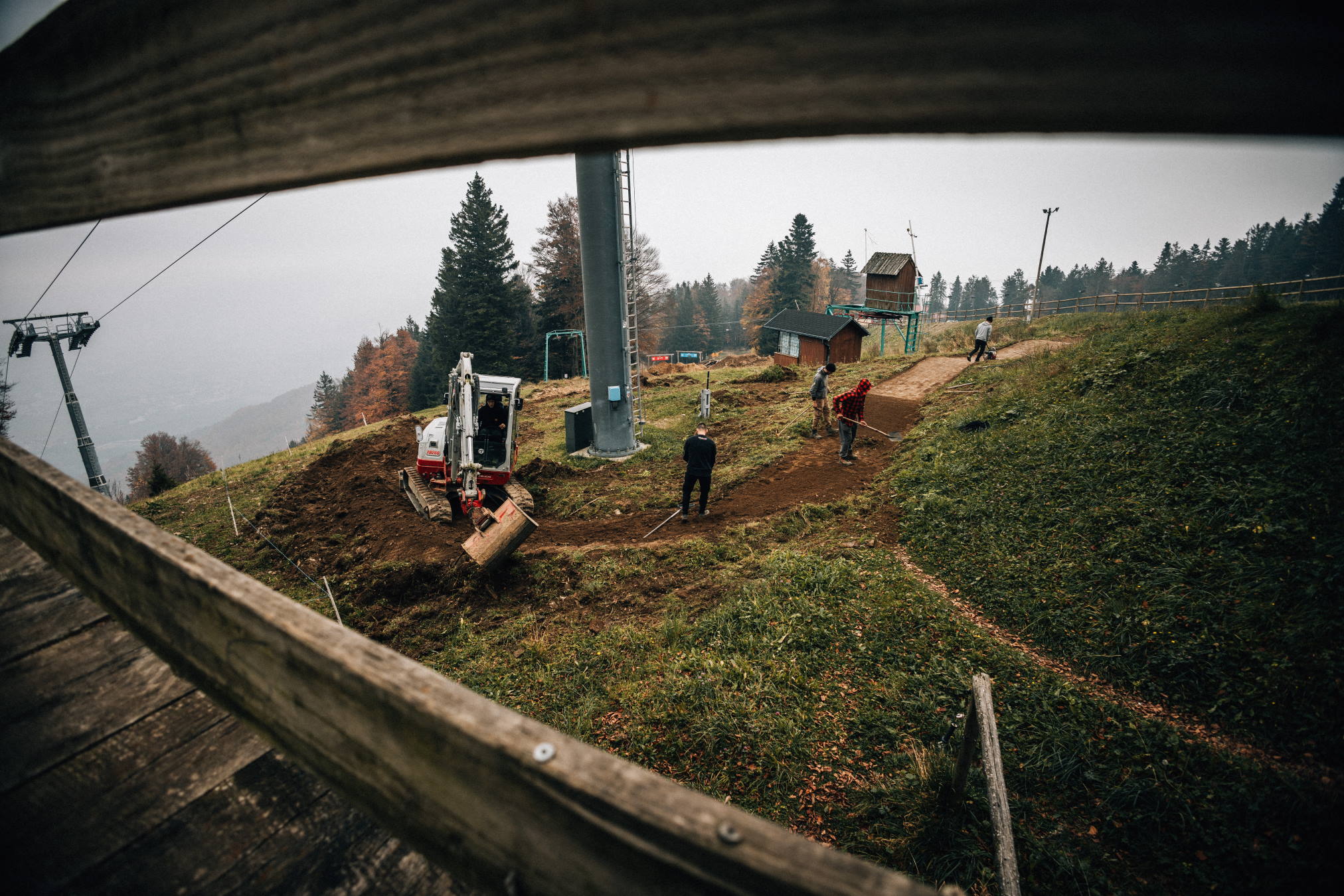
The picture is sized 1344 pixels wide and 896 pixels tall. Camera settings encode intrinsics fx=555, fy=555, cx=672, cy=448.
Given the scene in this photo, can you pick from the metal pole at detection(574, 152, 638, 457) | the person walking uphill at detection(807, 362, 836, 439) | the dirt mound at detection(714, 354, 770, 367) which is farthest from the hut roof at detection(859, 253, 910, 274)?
the metal pole at detection(574, 152, 638, 457)

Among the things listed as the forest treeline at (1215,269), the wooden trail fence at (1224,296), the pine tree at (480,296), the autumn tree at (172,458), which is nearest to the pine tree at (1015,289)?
the forest treeline at (1215,269)

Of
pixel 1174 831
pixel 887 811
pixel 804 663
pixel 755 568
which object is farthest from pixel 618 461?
pixel 1174 831

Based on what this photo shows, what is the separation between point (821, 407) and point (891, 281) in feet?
70.9

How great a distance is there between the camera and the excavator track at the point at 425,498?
11570 millimetres

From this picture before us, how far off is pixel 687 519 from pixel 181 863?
9.88 metres

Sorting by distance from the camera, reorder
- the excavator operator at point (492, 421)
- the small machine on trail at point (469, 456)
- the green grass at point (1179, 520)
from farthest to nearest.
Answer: the excavator operator at point (492, 421) < the small machine on trail at point (469, 456) < the green grass at point (1179, 520)

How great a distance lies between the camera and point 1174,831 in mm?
4234

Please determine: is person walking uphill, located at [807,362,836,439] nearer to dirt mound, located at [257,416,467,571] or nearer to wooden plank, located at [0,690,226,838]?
dirt mound, located at [257,416,467,571]

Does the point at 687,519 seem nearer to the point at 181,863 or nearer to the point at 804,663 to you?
the point at 804,663

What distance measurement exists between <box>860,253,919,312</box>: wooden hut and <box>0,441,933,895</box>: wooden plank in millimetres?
34793

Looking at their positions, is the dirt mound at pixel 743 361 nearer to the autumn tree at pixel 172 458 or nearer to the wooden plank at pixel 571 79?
the wooden plank at pixel 571 79

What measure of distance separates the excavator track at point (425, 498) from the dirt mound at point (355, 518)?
0.20 metres

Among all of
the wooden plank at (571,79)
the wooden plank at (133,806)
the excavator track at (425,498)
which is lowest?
the excavator track at (425,498)

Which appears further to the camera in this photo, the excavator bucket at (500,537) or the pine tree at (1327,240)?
the pine tree at (1327,240)
